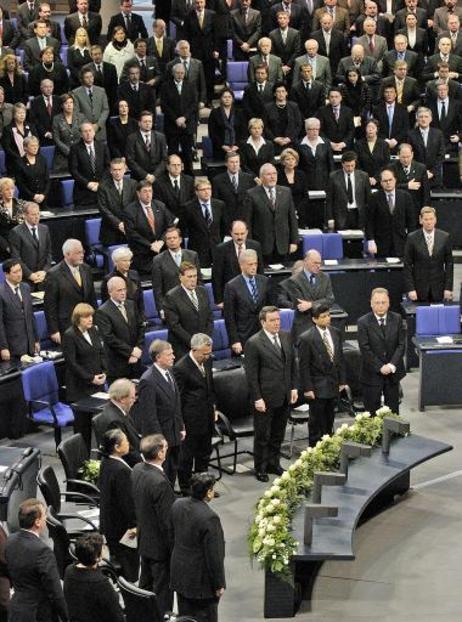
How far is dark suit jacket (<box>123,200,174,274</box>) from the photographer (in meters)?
16.0

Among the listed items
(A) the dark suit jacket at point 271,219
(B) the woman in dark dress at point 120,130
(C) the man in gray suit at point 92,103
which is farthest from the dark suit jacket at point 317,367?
(C) the man in gray suit at point 92,103

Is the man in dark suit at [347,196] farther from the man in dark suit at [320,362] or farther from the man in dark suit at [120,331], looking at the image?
the man in dark suit at [320,362]

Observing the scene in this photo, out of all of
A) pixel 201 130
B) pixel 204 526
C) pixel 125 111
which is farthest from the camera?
pixel 201 130

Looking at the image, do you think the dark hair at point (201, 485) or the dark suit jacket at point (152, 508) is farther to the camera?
the dark suit jacket at point (152, 508)

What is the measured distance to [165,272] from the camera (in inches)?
582

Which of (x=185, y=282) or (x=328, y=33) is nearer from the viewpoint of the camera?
(x=185, y=282)

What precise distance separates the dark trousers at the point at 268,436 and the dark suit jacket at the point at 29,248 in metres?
3.61

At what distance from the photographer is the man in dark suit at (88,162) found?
675 inches

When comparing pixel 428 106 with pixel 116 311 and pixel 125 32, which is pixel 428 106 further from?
pixel 116 311

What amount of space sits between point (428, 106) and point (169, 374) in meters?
8.25

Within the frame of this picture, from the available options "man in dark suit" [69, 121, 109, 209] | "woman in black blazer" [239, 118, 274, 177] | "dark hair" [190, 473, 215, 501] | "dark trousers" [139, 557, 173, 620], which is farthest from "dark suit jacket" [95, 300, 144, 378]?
A: "dark hair" [190, 473, 215, 501]

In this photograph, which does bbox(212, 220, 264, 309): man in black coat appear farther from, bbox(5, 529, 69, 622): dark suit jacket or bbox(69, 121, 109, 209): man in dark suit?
bbox(5, 529, 69, 622): dark suit jacket

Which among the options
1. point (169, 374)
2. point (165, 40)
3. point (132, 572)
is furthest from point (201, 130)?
point (132, 572)

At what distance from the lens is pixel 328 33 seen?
19.7 meters
